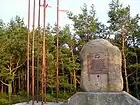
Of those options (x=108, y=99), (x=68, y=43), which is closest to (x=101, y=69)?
(x=108, y=99)

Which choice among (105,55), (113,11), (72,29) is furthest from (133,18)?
(105,55)

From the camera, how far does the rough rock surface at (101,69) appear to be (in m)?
9.59

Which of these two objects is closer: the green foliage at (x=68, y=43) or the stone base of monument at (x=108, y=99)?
the stone base of monument at (x=108, y=99)

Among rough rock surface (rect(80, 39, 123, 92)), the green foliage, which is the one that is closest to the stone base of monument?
rough rock surface (rect(80, 39, 123, 92))

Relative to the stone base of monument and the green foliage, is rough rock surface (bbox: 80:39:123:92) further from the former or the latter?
the green foliage

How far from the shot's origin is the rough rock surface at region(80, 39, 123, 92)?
959cm

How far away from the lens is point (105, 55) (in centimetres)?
977

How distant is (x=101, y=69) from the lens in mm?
9688

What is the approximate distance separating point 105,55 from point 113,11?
469 inches

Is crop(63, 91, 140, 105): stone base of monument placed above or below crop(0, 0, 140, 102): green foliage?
below

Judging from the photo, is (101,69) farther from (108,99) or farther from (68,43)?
(68,43)

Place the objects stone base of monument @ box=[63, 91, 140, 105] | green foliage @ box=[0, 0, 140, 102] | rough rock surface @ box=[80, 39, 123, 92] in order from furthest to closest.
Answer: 1. green foliage @ box=[0, 0, 140, 102]
2. rough rock surface @ box=[80, 39, 123, 92]
3. stone base of monument @ box=[63, 91, 140, 105]

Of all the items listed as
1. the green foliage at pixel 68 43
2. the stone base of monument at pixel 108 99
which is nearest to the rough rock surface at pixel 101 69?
the stone base of monument at pixel 108 99

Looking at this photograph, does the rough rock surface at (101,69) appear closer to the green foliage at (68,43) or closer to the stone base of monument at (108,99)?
the stone base of monument at (108,99)
